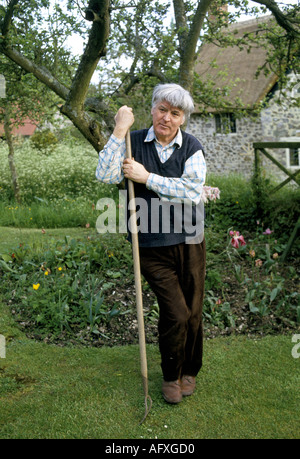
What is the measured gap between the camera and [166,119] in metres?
3.02

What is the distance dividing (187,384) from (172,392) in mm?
191

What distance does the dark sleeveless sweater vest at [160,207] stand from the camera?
3.09 meters

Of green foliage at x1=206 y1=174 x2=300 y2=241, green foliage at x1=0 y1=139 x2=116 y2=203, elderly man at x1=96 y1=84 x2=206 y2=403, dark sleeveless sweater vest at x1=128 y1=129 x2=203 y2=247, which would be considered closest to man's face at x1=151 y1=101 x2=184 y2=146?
elderly man at x1=96 y1=84 x2=206 y2=403

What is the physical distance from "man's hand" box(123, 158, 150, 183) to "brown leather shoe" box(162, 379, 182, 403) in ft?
4.54

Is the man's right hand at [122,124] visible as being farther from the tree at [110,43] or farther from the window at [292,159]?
the window at [292,159]

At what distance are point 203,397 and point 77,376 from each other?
95 cm

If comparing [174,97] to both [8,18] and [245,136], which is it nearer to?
[8,18]

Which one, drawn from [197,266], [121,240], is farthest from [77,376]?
[121,240]

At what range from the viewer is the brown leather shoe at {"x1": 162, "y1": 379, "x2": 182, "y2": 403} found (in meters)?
3.22

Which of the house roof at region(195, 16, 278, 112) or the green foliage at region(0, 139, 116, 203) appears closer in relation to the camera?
the green foliage at region(0, 139, 116, 203)

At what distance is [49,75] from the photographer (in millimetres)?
6164

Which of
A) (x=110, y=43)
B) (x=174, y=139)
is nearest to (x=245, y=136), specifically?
(x=110, y=43)

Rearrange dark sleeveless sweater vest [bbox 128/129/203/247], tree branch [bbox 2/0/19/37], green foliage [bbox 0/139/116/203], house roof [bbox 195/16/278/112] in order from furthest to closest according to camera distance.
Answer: house roof [bbox 195/16/278/112], green foliage [bbox 0/139/116/203], tree branch [bbox 2/0/19/37], dark sleeveless sweater vest [bbox 128/129/203/247]

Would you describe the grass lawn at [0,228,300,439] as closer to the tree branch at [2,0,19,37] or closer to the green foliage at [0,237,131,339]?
the green foliage at [0,237,131,339]
